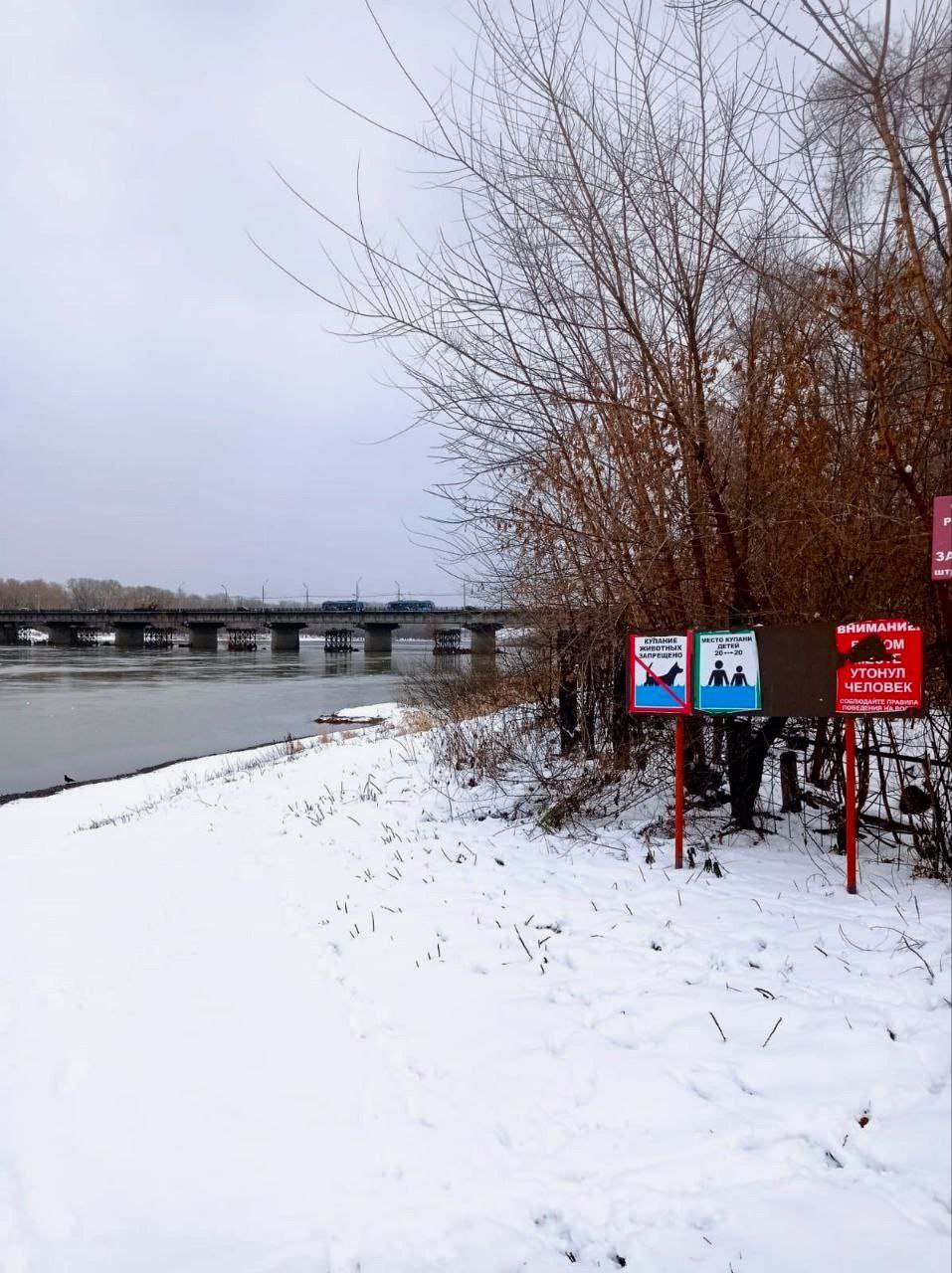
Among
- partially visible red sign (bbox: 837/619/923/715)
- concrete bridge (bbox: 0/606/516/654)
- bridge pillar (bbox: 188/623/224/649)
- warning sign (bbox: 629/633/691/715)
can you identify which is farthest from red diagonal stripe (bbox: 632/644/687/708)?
bridge pillar (bbox: 188/623/224/649)

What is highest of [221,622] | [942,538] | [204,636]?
[221,622]

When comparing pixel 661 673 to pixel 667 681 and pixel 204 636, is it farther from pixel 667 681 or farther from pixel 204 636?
pixel 204 636

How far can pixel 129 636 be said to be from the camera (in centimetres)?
10144

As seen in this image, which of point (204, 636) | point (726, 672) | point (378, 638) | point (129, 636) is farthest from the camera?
point (129, 636)

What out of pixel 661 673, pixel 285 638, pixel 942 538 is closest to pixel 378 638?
pixel 285 638

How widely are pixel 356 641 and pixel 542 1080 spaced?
135 metres

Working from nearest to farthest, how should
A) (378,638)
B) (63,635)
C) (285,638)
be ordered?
(378,638), (285,638), (63,635)

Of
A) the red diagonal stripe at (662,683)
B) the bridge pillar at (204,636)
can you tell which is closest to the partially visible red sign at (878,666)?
the red diagonal stripe at (662,683)

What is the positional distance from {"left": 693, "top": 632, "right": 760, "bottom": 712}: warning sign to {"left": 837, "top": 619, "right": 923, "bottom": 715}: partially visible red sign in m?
0.56

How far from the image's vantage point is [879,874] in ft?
16.4

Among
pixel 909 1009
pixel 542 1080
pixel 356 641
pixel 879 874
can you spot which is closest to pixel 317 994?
pixel 542 1080

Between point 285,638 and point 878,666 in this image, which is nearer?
point 878,666

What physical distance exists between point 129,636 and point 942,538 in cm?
10827

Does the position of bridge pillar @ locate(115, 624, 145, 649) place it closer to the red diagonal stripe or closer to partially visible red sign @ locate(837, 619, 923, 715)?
the red diagonal stripe
